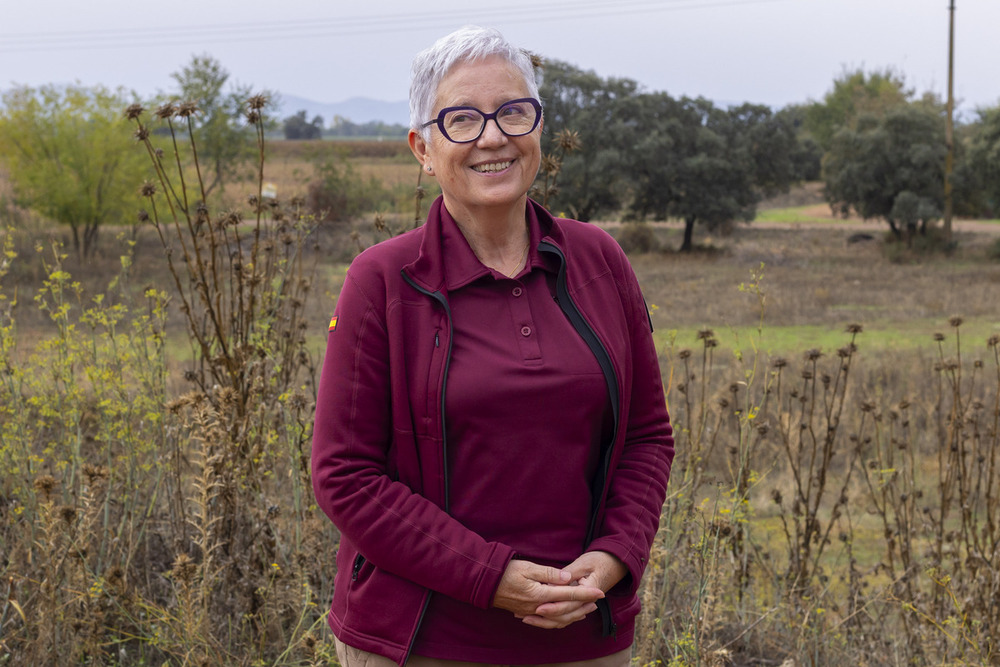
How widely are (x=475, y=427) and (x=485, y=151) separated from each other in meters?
0.50

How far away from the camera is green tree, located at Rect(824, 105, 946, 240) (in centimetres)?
3231

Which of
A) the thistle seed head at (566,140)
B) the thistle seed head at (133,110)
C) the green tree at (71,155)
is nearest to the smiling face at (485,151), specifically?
the thistle seed head at (566,140)

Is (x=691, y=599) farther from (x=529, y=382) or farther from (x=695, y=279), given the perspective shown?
(x=695, y=279)

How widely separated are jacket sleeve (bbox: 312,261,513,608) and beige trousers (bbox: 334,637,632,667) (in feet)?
0.51

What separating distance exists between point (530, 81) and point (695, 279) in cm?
2565

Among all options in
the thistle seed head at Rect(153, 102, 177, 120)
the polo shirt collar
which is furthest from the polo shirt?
the thistle seed head at Rect(153, 102, 177, 120)

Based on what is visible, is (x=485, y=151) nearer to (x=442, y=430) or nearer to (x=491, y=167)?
(x=491, y=167)

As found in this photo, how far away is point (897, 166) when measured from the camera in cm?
3297

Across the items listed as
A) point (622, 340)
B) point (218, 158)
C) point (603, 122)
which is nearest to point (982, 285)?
point (603, 122)

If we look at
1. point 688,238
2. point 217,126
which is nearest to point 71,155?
point 217,126

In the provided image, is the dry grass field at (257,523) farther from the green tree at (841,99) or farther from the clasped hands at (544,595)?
the green tree at (841,99)

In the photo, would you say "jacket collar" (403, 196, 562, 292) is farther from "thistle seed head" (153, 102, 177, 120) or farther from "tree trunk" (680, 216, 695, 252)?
"tree trunk" (680, 216, 695, 252)

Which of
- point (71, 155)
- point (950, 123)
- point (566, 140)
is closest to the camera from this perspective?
point (566, 140)

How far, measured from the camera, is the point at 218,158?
32594 mm
